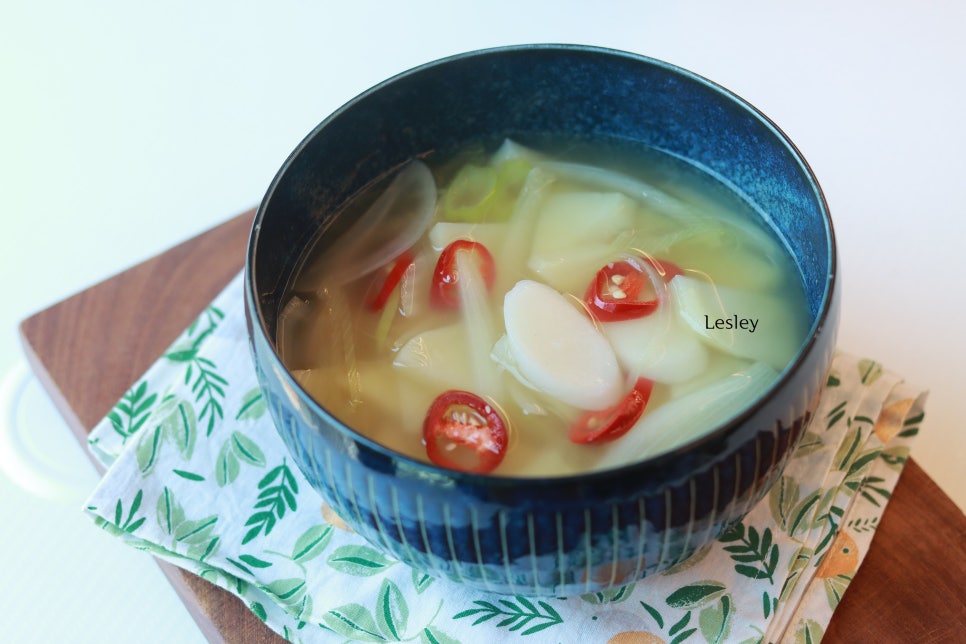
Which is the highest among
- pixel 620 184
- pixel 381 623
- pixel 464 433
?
pixel 620 184

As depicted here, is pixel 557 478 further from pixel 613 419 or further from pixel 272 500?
pixel 272 500

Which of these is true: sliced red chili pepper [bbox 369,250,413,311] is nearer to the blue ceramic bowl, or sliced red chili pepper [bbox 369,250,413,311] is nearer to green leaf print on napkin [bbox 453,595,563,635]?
the blue ceramic bowl

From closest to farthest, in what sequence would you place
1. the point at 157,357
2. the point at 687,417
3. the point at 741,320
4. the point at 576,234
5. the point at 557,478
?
the point at 557,478 < the point at 687,417 < the point at 741,320 < the point at 576,234 < the point at 157,357

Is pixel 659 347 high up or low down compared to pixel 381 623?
up

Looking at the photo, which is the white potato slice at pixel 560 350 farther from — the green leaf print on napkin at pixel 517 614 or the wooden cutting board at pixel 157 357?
the wooden cutting board at pixel 157 357

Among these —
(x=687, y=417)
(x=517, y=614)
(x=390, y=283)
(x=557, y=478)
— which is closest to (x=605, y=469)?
(x=557, y=478)

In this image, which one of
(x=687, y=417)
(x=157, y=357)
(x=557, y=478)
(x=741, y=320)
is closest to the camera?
(x=557, y=478)
